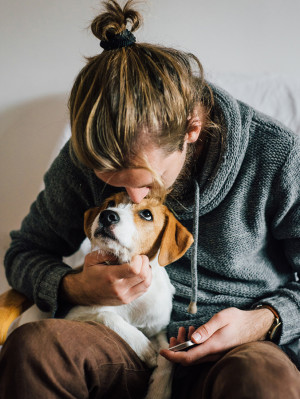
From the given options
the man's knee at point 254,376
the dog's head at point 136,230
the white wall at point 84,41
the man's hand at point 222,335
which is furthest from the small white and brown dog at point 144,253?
the white wall at point 84,41

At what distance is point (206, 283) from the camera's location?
45.1 inches

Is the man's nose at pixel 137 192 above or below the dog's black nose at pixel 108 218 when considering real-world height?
above

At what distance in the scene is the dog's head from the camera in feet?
3.29

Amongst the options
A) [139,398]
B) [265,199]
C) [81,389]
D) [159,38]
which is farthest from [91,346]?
[159,38]

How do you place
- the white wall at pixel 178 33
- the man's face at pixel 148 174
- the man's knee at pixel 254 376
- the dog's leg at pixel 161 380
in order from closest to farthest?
the man's knee at pixel 254 376
the man's face at pixel 148 174
the dog's leg at pixel 161 380
the white wall at pixel 178 33

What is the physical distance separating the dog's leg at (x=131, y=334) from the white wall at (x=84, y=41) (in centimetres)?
65

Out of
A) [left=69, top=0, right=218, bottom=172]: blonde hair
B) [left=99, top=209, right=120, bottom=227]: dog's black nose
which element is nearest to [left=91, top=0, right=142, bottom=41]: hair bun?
[left=69, top=0, right=218, bottom=172]: blonde hair

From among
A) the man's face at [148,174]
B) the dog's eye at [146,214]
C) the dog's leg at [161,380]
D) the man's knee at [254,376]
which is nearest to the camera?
the man's knee at [254,376]

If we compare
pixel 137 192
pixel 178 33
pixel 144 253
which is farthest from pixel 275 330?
pixel 178 33

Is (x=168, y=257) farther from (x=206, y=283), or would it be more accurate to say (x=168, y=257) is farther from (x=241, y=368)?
(x=241, y=368)

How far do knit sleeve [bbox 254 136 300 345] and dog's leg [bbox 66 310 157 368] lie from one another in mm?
336

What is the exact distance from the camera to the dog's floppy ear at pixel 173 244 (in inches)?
41.1

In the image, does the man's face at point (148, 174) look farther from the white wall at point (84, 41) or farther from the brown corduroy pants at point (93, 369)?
the white wall at point (84, 41)

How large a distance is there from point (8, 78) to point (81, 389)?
1.44m
